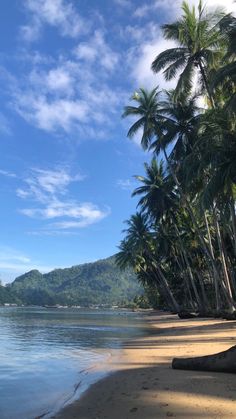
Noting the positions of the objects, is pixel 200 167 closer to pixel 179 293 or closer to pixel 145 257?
pixel 145 257

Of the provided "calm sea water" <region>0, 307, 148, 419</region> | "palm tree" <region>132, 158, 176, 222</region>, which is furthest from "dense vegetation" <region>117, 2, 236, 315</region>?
"calm sea water" <region>0, 307, 148, 419</region>

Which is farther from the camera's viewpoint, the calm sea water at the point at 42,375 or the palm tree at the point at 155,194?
the palm tree at the point at 155,194

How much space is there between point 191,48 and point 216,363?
923 inches

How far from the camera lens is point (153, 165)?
52062 mm

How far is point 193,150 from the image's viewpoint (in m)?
26.2

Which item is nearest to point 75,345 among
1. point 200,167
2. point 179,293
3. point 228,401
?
point 200,167

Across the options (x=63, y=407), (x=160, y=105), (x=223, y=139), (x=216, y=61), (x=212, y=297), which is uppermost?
(x=160, y=105)

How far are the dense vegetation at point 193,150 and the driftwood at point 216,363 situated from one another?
11926 mm

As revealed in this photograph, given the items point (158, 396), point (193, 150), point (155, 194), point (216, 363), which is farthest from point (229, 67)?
A: point (155, 194)

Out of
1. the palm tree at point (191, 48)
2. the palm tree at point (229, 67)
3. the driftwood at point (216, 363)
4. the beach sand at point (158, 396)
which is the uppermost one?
the palm tree at point (191, 48)

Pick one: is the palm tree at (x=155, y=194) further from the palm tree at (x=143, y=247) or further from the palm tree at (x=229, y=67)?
the palm tree at (x=229, y=67)

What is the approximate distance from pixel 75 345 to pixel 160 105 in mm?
22853

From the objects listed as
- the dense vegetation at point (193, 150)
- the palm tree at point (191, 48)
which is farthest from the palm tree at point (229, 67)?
the palm tree at point (191, 48)

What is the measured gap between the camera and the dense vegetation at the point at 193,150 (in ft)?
72.8
